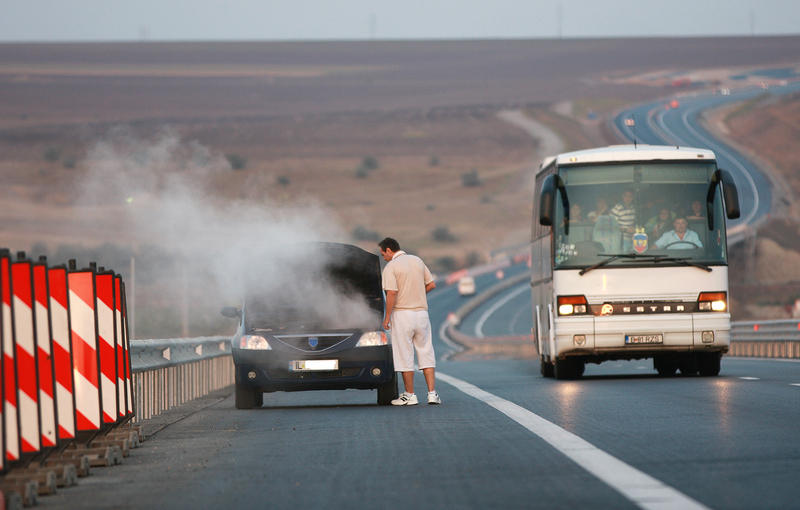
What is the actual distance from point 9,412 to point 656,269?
1548cm

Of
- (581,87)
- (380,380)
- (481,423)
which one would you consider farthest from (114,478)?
(581,87)

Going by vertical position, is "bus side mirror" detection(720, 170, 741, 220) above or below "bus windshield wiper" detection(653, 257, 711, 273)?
above

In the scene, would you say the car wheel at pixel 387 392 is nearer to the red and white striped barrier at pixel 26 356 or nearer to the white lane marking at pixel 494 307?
the red and white striped barrier at pixel 26 356

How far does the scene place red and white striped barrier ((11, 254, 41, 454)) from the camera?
9141 millimetres

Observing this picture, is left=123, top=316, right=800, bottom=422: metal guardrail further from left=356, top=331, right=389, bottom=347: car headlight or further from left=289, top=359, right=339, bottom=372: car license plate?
left=356, top=331, right=389, bottom=347: car headlight

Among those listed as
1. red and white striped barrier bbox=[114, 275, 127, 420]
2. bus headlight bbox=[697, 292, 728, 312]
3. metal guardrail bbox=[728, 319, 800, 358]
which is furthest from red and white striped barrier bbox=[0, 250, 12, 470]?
metal guardrail bbox=[728, 319, 800, 358]

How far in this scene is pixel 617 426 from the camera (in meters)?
12.9

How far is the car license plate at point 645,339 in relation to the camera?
2278 cm

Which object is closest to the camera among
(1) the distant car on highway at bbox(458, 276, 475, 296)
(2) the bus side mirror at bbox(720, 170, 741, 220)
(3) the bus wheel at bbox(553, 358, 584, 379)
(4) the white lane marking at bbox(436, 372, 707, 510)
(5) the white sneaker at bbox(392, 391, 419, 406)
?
(4) the white lane marking at bbox(436, 372, 707, 510)

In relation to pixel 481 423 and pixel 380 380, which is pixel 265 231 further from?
pixel 481 423

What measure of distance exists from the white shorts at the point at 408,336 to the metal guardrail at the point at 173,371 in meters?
2.88

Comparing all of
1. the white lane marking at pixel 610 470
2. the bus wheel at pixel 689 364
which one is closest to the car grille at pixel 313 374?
the white lane marking at pixel 610 470

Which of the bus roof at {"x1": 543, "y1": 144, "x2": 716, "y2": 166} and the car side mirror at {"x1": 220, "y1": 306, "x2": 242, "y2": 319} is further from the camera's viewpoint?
the bus roof at {"x1": 543, "y1": 144, "x2": 716, "y2": 166}

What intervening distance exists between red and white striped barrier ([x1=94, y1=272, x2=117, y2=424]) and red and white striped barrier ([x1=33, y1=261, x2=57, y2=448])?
259 cm
